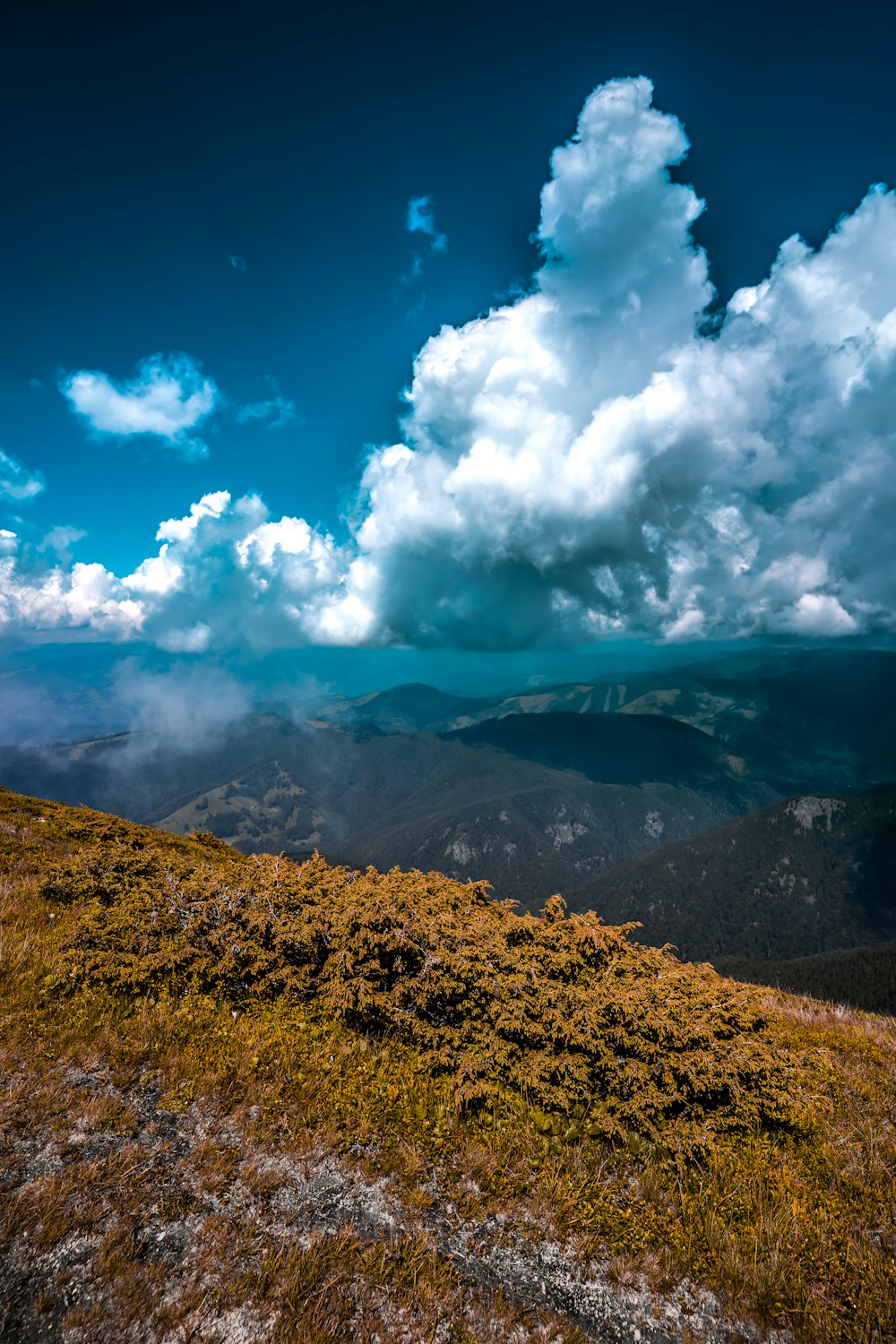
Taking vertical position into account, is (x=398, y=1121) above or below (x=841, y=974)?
above

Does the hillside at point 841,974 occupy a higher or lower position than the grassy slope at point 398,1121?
lower

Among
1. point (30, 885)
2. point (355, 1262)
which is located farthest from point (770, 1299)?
point (30, 885)

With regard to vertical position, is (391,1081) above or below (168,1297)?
below

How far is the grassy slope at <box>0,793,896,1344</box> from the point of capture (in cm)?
406

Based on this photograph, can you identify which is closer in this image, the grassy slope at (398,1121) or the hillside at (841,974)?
the grassy slope at (398,1121)

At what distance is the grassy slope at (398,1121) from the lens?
4062mm

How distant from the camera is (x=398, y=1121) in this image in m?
5.96

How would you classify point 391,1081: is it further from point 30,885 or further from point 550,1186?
point 30,885

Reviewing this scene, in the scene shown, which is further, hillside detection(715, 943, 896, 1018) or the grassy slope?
hillside detection(715, 943, 896, 1018)

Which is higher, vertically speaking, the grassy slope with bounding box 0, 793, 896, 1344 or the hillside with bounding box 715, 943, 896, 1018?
the grassy slope with bounding box 0, 793, 896, 1344

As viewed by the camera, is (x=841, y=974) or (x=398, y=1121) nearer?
(x=398, y=1121)

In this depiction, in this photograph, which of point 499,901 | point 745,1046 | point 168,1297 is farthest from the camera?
point 499,901

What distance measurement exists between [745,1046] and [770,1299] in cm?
228

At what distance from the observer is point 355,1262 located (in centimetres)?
427
